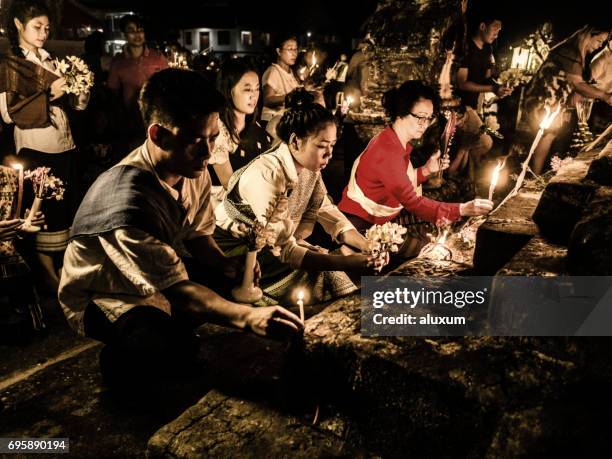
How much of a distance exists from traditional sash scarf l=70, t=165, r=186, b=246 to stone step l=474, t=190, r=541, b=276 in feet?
6.17

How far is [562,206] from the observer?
8.26 ft

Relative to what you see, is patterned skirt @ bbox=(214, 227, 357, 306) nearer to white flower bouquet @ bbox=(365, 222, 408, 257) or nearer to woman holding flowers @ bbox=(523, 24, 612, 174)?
white flower bouquet @ bbox=(365, 222, 408, 257)

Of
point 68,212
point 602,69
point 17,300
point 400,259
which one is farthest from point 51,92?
point 602,69

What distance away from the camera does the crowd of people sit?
8.16ft

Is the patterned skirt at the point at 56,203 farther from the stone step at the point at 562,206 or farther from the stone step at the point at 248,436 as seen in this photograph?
the stone step at the point at 562,206

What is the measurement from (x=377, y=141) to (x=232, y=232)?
2037mm

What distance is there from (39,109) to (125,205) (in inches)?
120

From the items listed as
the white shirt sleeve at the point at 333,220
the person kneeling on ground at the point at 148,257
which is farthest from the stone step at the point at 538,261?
the white shirt sleeve at the point at 333,220

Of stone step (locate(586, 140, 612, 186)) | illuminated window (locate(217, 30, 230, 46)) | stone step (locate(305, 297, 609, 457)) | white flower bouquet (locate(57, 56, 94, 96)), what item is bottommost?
stone step (locate(305, 297, 609, 457))

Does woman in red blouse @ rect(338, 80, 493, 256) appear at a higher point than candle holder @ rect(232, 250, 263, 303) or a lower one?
higher

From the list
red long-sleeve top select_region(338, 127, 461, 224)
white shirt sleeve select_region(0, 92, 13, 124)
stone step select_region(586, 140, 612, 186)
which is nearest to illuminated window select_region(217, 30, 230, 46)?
white shirt sleeve select_region(0, 92, 13, 124)

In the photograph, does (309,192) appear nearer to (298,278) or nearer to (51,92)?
(298,278)

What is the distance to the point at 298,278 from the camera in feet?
11.9

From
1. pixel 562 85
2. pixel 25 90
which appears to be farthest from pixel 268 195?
pixel 562 85
